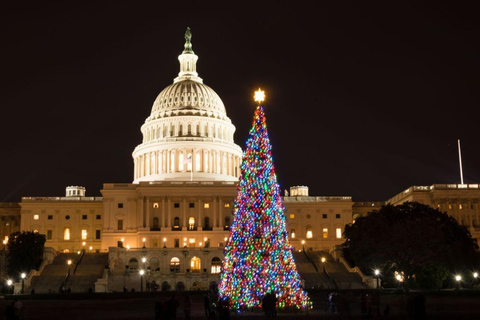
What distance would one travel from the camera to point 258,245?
47.9 metres

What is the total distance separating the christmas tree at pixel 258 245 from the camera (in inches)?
1863

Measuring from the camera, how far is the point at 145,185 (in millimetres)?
128750

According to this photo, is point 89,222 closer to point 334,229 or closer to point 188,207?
point 188,207

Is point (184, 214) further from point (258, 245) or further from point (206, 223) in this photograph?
point (258, 245)

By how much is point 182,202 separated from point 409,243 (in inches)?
2306

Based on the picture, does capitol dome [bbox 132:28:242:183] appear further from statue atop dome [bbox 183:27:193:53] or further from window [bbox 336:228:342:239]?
window [bbox 336:228:342:239]

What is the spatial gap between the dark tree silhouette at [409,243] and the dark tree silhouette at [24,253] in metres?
36.2

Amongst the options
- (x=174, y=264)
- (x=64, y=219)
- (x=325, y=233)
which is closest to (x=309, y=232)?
(x=325, y=233)

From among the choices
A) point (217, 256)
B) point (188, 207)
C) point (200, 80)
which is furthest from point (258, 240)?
point (200, 80)

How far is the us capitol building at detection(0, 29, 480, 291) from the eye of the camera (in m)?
127

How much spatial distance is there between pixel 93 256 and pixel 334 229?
1814 inches

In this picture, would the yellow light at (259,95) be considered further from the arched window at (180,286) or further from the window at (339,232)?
the window at (339,232)

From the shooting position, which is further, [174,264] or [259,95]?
[174,264]

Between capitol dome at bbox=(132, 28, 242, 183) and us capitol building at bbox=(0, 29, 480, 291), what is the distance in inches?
7.0
